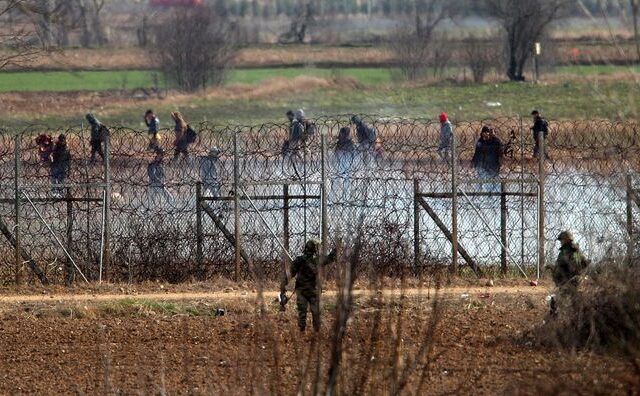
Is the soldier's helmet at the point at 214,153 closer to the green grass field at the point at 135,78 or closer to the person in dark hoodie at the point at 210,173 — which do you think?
the person in dark hoodie at the point at 210,173

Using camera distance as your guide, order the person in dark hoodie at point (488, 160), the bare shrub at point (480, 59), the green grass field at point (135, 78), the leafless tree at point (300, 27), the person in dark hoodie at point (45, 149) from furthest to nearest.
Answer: the leafless tree at point (300, 27) → the bare shrub at point (480, 59) → the green grass field at point (135, 78) → the person in dark hoodie at point (45, 149) → the person in dark hoodie at point (488, 160)

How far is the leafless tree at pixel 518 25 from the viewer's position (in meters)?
44.8

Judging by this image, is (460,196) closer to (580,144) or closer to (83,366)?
(580,144)

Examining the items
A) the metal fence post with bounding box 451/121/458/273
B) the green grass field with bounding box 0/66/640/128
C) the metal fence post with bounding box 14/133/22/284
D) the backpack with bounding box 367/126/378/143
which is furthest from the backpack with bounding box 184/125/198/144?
the green grass field with bounding box 0/66/640/128

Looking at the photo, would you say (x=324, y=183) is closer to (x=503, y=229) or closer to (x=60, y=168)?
(x=503, y=229)

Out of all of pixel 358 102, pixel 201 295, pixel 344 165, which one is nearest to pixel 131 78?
pixel 358 102

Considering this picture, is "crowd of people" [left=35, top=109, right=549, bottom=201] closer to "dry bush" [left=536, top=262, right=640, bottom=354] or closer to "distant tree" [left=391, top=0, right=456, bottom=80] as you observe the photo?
"dry bush" [left=536, top=262, right=640, bottom=354]

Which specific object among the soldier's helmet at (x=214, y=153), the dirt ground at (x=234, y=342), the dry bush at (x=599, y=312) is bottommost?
the dirt ground at (x=234, y=342)

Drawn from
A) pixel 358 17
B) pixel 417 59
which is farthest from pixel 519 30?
pixel 358 17

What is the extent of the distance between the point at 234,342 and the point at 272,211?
437 centimetres

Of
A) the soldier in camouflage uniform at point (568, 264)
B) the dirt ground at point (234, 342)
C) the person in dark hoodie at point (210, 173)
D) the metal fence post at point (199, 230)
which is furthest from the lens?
the person in dark hoodie at point (210, 173)

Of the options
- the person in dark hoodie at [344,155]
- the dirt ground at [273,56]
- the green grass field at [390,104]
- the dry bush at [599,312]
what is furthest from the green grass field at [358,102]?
the dry bush at [599,312]

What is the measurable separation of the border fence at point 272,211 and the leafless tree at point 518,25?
2588cm

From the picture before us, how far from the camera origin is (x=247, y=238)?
17281 mm
